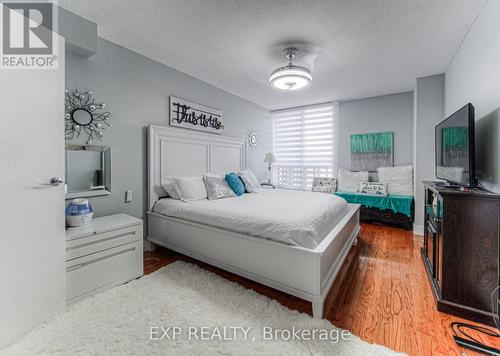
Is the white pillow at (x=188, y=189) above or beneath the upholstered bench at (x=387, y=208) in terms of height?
above

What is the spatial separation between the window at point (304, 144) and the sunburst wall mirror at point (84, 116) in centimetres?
395

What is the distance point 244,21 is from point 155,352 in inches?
104

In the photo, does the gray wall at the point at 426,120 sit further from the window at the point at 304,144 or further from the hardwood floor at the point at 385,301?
the window at the point at 304,144

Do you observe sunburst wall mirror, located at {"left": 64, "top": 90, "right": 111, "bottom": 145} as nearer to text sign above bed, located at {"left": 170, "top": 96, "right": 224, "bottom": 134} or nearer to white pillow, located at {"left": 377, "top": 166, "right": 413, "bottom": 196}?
text sign above bed, located at {"left": 170, "top": 96, "right": 224, "bottom": 134}

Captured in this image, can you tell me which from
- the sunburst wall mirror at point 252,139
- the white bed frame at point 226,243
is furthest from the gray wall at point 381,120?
the white bed frame at point 226,243

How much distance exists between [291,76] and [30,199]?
8.33ft

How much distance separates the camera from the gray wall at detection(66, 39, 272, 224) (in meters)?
2.34

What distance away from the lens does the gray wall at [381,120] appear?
415 centimetres

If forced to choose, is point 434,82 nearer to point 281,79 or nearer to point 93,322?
point 281,79

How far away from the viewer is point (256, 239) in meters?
1.93

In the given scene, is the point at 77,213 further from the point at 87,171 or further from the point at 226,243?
the point at 226,243

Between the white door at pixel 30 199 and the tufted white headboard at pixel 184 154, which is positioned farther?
the tufted white headboard at pixel 184 154

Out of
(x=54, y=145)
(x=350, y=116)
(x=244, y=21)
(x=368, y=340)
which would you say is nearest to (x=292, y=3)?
(x=244, y=21)

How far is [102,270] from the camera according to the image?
194cm
